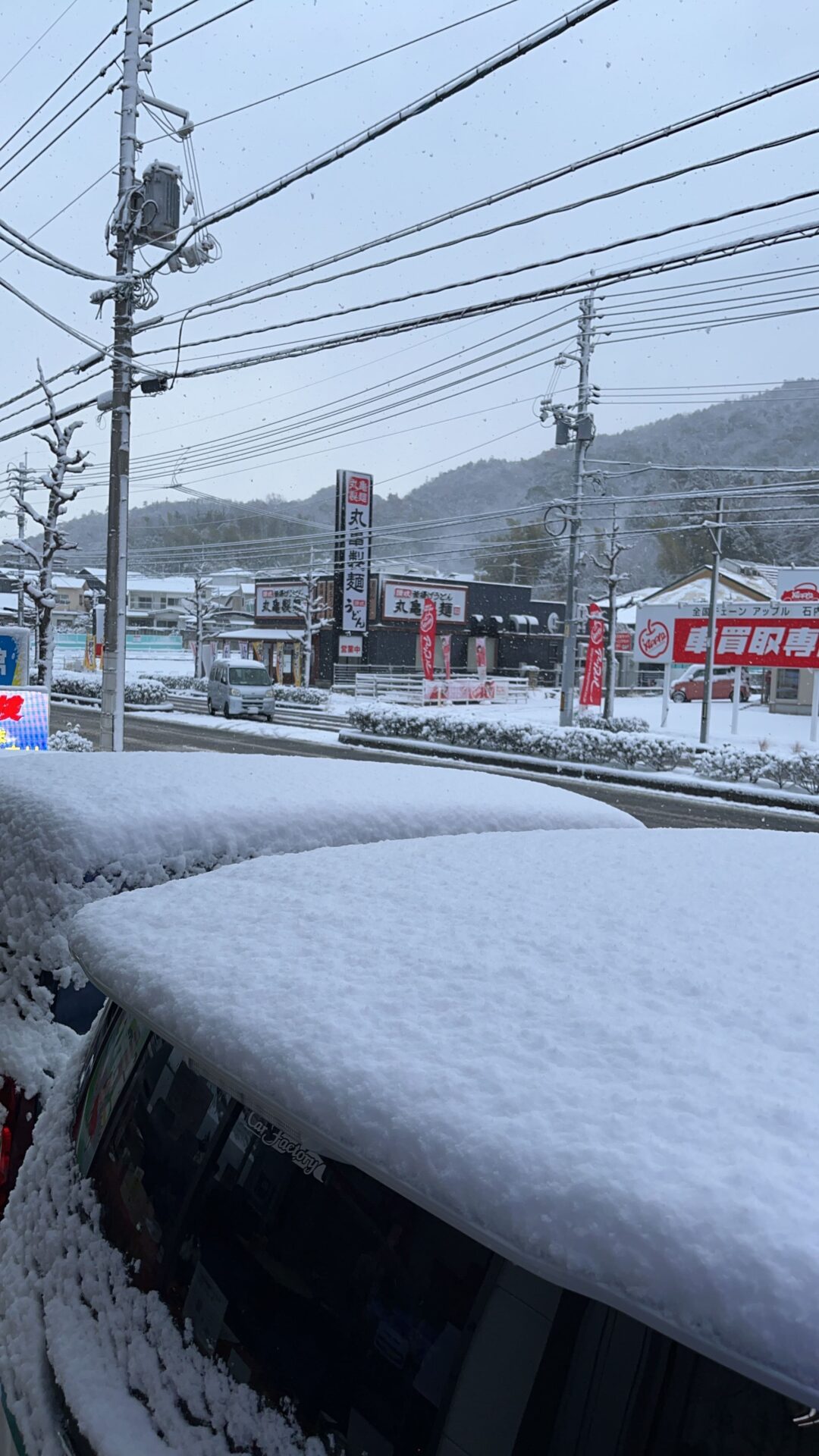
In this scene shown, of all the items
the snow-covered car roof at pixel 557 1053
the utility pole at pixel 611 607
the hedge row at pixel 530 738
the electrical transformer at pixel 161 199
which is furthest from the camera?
the utility pole at pixel 611 607

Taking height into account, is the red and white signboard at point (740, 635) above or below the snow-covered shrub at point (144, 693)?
above

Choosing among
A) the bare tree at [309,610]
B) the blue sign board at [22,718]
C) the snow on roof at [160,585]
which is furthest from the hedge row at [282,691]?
the snow on roof at [160,585]

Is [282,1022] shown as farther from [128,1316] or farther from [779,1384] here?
[779,1384]

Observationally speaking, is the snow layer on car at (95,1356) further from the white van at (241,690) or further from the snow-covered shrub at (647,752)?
the white van at (241,690)

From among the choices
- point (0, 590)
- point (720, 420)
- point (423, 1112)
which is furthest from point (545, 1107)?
point (720, 420)

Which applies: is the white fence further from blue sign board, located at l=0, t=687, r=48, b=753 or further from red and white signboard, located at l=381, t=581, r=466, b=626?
blue sign board, located at l=0, t=687, r=48, b=753

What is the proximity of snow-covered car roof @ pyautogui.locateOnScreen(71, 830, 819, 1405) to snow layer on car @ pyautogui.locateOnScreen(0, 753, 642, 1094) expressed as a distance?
2.52 feet

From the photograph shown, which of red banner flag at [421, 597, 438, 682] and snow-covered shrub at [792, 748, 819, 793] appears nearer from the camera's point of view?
snow-covered shrub at [792, 748, 819, 793]

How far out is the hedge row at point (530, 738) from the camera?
68.9 feet

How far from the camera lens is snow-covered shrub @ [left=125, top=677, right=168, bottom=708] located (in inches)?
1460

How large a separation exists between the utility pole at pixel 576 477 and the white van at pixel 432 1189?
26.4 metres

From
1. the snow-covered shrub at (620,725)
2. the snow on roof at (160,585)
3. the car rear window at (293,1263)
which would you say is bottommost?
the snow-covered shrub at (620,725)

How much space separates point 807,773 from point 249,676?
66.3ft

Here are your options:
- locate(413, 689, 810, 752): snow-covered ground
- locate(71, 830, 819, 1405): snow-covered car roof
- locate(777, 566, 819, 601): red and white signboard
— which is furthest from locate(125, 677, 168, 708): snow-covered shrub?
locate(71, 830, 819, 1405): snow-covered car roof
